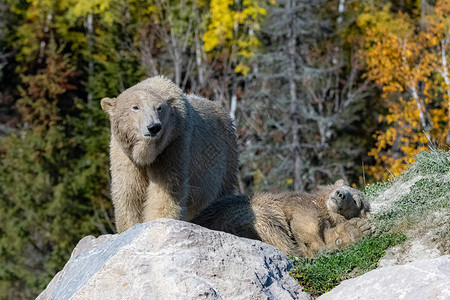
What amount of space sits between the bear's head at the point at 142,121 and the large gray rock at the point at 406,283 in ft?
9.25

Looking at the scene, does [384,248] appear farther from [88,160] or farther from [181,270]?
[88,160]

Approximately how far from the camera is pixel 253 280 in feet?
18.6

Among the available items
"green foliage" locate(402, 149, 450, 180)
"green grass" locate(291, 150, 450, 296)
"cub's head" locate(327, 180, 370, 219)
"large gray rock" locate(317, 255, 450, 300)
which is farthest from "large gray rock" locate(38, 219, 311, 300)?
"green foliage" locate(402, 149, 450, 180)

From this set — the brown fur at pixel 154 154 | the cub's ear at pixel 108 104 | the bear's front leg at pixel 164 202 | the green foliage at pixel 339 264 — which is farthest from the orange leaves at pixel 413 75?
the green foliage at pixel 339 264

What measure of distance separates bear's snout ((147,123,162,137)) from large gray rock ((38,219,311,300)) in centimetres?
156

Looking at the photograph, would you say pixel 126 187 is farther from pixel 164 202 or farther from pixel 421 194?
pixel 421 194

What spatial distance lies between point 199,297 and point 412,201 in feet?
9.52

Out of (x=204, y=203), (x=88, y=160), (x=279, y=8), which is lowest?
(x=88, y=160)

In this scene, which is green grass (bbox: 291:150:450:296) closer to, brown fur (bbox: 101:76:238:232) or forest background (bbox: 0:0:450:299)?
brown fur (bbox: 101:76:238:232)

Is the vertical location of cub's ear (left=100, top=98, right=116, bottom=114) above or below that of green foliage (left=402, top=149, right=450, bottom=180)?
above

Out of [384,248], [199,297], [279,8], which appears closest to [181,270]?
[199,297]

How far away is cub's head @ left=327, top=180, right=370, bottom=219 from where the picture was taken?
727 cm

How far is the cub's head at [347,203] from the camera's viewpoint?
7.27 m

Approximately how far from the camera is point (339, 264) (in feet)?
21.1
